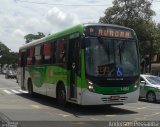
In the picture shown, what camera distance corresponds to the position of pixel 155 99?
21.9 meters

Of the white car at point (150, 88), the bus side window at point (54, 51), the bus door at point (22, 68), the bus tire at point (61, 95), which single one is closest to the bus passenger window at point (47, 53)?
the bus side window at point (54, 51)

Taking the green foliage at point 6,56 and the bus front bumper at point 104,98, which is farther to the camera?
the green foliage at point 6,56

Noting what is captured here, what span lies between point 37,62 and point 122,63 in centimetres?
715

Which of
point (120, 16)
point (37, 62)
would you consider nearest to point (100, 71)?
point (37, 62)

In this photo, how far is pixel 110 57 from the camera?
619 inches

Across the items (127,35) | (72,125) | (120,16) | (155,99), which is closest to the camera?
(72,125)

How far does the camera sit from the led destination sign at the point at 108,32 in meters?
15.8

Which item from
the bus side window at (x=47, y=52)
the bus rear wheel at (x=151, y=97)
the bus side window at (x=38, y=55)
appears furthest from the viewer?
the bus rear wheel at (x=151, y=97)

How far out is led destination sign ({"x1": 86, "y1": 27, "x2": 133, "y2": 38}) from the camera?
51.9 ft

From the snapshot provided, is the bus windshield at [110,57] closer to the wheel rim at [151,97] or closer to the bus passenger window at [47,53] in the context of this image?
the bus passenger window at [47,53]

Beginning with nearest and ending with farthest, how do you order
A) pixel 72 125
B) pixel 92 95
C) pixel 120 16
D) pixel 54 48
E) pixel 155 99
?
1. pixel 72 125
2. pixel 92 95
3. pixel 54 48
4. pixel 155 99
5. pixel 120 16

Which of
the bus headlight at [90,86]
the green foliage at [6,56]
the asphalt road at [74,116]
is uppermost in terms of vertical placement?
the green foliage at [6,56]

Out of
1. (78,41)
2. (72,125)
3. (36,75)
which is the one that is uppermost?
(78,41)

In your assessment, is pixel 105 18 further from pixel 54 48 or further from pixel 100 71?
pixel 100 71
